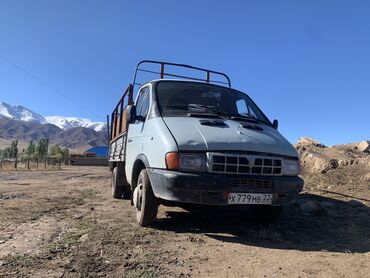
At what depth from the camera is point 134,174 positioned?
6676 millimetres

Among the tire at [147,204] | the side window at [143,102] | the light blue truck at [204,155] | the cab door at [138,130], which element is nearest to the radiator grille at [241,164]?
the light blue truck at [204,155]

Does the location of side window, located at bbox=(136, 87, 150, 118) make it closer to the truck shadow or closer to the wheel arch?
the wheel arch

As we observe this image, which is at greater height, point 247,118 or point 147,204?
point 247,118

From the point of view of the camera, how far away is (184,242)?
5.27m

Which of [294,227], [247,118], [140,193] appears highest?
[247,118]

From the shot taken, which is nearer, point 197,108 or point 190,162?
point 190,162

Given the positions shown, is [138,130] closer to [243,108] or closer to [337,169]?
[243,108]

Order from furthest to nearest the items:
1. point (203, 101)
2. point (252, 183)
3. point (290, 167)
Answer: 1. point (203, 101)
2. point (290, 167)
3. point (252, 183)

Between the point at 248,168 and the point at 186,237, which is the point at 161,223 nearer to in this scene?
the point at 186,237

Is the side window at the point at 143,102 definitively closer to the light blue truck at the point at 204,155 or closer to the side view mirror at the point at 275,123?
the light blue truck at the point at 204,155

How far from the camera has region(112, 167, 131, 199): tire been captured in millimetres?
9180

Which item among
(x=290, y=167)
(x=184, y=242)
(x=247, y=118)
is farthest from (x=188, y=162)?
(x=247, y=118)

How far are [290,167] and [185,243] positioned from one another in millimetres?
1757

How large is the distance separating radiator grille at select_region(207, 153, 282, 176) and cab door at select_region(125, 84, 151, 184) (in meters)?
1.52
